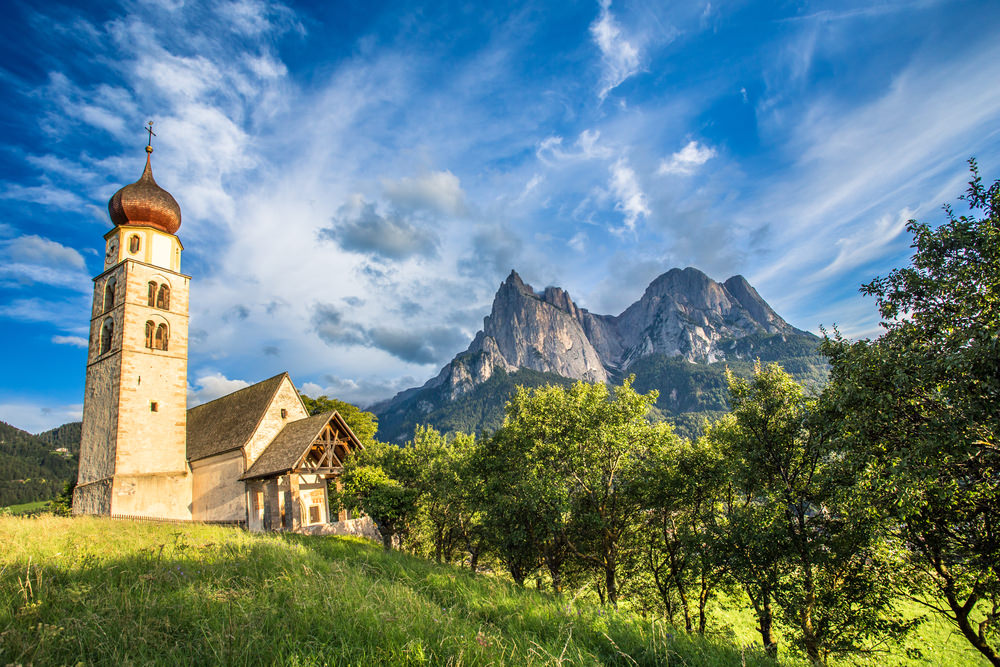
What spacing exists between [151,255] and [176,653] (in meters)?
33.7

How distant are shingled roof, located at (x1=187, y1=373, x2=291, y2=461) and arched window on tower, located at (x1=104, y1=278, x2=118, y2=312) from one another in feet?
31.4

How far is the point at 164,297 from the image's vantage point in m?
30.6

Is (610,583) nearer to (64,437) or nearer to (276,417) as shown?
(276,417)

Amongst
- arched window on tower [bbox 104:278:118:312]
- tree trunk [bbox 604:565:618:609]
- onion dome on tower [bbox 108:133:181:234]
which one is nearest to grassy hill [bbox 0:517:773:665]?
tree trunk [bbox 604:565:618:609]

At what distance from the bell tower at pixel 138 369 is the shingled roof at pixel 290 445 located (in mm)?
5570

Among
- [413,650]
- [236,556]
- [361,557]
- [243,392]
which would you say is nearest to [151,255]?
[243,392]

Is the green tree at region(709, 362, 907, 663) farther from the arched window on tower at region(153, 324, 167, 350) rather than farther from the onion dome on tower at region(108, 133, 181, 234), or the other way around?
the onion dome on tower at region(108, 133, 181, 234)

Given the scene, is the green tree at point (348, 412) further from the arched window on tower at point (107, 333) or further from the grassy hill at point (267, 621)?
the grassy hill at point (267, 621)

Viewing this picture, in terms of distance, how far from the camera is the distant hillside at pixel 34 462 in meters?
117

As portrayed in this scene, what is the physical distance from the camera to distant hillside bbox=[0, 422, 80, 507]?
4604 inches

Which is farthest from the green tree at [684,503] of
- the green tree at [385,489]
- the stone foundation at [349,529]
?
the stone foundation at [349,529]

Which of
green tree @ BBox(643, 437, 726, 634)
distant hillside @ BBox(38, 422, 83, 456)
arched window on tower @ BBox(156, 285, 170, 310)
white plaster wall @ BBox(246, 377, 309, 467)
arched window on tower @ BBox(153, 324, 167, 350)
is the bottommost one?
green tree @ BBox(643, 437, 726, 634)

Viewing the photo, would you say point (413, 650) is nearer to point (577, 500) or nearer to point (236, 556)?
point (236, 556)

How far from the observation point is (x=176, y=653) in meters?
4.37
